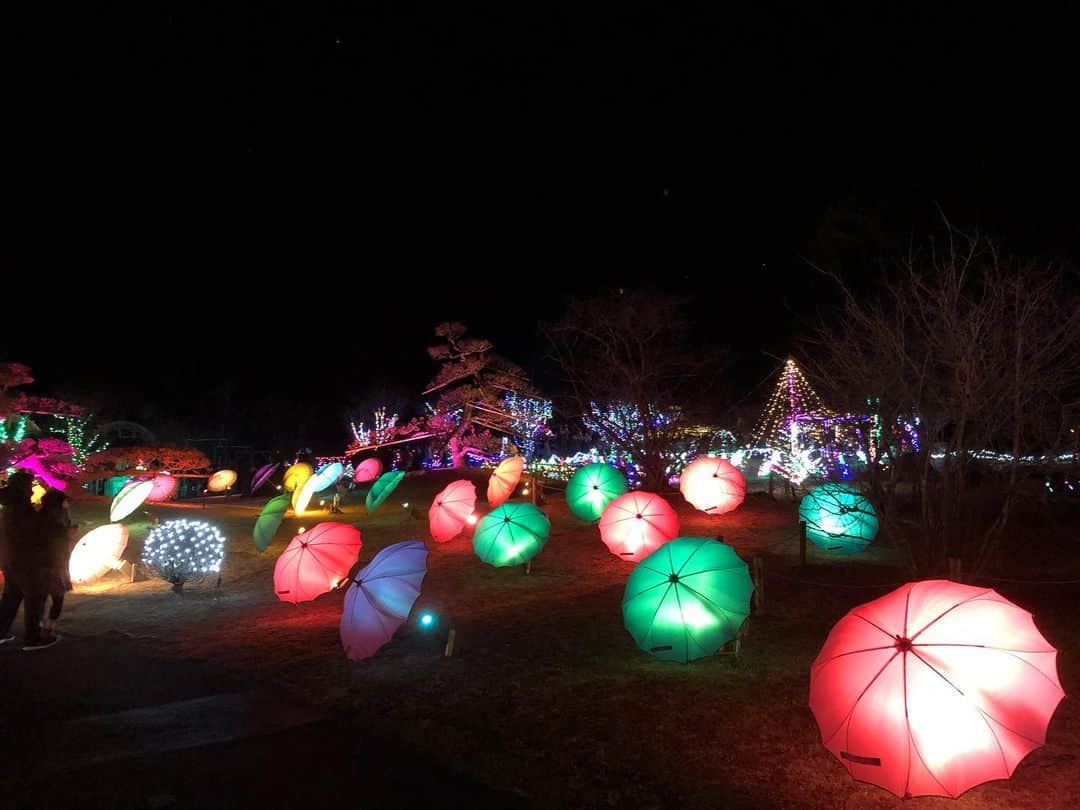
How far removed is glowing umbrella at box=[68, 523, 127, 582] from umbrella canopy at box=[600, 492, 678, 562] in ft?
28.3

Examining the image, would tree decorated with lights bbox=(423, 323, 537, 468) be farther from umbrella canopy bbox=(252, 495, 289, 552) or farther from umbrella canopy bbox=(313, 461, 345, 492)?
umbrella canopy bbox=(252, 495, 289, 552)

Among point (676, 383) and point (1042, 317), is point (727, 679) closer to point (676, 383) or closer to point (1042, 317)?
point (1042, 317)

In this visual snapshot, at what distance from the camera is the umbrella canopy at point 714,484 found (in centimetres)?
1552

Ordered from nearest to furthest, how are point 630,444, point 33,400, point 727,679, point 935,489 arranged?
1. point 727,679
2. point 935,489
3. point 33,400
4. point 630,444

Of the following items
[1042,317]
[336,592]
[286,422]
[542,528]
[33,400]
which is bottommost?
[336,592]

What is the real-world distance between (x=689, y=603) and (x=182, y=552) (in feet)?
29.9

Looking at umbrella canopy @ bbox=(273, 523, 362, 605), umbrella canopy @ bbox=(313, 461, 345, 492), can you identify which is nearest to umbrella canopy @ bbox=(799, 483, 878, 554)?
umbrella canopy @ bbox=(273, 523, 362, 605)

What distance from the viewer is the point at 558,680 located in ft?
23.5

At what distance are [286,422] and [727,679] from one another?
3917 cm

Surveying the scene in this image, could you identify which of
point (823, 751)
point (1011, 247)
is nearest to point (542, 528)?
point (823, 751)

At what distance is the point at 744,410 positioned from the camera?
22.4m

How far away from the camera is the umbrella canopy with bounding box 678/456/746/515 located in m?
15.5

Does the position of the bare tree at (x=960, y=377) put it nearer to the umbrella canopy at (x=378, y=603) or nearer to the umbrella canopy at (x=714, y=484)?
the umbrella canopy at (x=714, y=484)

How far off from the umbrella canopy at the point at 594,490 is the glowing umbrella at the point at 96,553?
910 centimetres
